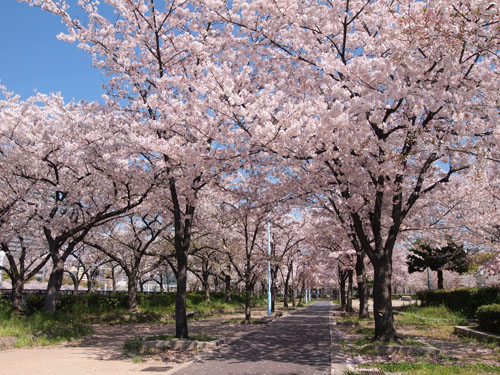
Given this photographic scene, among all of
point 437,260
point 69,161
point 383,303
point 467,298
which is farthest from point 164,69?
point 437,260

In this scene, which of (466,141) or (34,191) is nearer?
(466,141)

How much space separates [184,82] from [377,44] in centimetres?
525

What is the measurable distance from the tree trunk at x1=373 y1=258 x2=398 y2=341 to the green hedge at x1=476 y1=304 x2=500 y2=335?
3.43m

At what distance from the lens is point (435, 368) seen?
277 inches

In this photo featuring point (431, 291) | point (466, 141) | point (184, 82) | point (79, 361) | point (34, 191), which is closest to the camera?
point (79, 361)

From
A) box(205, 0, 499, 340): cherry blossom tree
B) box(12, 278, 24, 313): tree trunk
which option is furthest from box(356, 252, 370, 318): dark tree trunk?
box(12, 278, 24, 313): tree trunk

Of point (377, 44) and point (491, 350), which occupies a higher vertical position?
point (377, 44)

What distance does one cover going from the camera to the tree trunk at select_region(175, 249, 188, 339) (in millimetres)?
10945

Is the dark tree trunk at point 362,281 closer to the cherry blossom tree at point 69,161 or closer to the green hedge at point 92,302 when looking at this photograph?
the cherry blossom tree at point 69,161

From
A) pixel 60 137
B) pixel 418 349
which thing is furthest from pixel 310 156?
pixel 60 137

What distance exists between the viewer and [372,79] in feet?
28.1

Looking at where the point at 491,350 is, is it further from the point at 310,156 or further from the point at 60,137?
the point at 60,137

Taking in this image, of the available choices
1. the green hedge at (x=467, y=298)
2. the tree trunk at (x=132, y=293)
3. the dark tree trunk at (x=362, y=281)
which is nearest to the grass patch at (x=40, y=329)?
the tree trunk at (x=132, y=293)

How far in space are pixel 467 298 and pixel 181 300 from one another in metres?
16.0
